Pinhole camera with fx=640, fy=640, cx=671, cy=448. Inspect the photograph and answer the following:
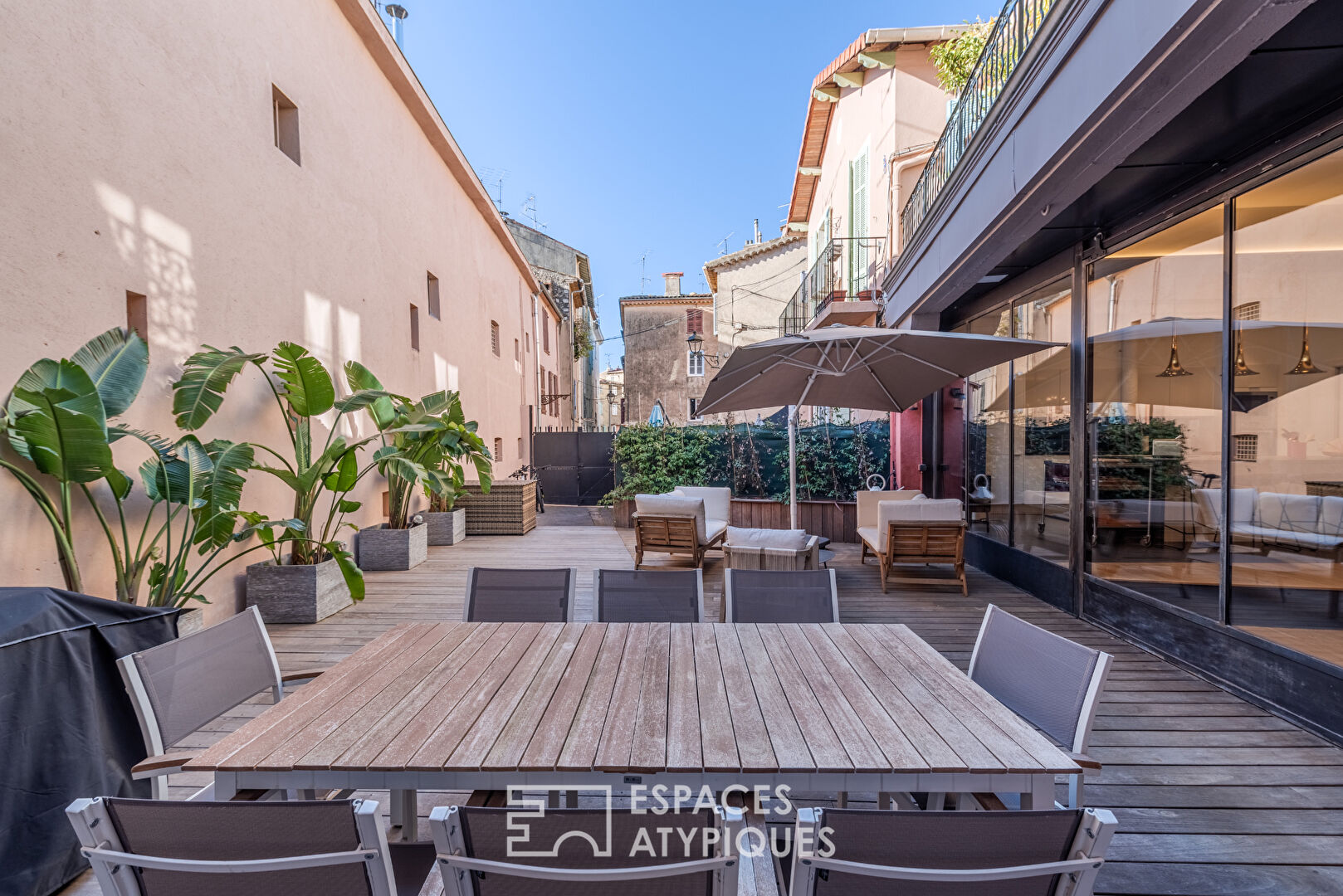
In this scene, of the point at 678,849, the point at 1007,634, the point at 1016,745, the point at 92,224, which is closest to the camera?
the point at 678,849

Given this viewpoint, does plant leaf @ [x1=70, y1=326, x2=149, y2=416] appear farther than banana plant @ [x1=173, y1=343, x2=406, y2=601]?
No

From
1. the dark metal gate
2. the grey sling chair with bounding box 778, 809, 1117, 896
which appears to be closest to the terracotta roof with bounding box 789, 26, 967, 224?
the dark metal gate

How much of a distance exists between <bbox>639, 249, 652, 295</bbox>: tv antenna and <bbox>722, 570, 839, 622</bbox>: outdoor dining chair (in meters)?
27.4

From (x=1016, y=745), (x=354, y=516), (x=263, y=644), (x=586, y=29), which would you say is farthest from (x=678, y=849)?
(x=586, y=29)

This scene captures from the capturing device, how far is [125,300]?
420cm

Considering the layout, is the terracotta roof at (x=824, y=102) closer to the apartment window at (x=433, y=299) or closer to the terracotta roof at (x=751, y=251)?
the terracotta roof at (x=751, y=251)

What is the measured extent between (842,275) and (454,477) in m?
9.09

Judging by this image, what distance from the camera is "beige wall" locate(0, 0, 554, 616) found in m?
3.52

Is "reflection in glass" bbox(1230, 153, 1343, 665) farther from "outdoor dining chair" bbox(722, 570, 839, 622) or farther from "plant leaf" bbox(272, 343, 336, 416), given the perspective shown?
"plant leaf" bbox(272, 343, 336, 416)

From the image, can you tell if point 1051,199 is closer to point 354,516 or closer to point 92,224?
point 92,224

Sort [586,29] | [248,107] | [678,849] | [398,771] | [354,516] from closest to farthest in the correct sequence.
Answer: [678,849], [398,771], [248,107], [354,516], [586,29]

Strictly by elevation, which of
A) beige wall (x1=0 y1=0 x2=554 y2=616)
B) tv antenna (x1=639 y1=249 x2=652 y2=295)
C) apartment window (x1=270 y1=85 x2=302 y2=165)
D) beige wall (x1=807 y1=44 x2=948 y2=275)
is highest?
tv antenna (x1=639 y1=249 x2=652 y2=295)

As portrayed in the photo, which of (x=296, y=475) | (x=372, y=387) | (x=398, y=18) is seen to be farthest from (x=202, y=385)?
(x=398, y=18)

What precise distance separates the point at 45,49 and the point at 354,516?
514 centimetres
